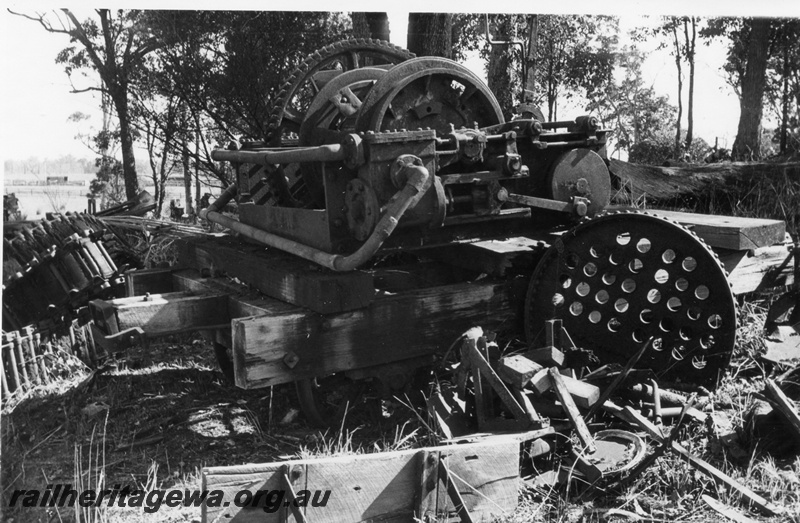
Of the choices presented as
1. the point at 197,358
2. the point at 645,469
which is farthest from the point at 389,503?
the point at 197,358

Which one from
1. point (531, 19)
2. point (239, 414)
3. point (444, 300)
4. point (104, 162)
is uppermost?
point (531, 19)

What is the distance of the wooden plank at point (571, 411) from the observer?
3.30m

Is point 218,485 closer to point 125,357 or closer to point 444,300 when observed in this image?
point 444,300

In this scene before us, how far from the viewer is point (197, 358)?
18.8ft

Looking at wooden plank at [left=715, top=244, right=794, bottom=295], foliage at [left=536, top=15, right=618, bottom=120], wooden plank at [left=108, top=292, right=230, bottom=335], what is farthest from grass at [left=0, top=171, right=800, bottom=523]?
foliage at [left=536, top=15, right=618, bottom=120]

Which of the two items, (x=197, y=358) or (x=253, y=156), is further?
(x=197, y=358)

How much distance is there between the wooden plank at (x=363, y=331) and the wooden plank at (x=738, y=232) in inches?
46.7

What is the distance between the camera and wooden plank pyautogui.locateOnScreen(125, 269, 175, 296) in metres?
5.08

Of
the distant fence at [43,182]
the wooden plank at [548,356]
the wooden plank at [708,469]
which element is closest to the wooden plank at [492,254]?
the wooden plank at [548,356]

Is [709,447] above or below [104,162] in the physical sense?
below

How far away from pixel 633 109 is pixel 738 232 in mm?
2620

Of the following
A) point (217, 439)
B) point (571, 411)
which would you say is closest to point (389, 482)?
point (571, 411)

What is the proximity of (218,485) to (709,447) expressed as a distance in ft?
7.35

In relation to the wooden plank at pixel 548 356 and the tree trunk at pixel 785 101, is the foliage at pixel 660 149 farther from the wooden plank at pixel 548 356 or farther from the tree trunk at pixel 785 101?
the wooden plank at pixel 548 356
